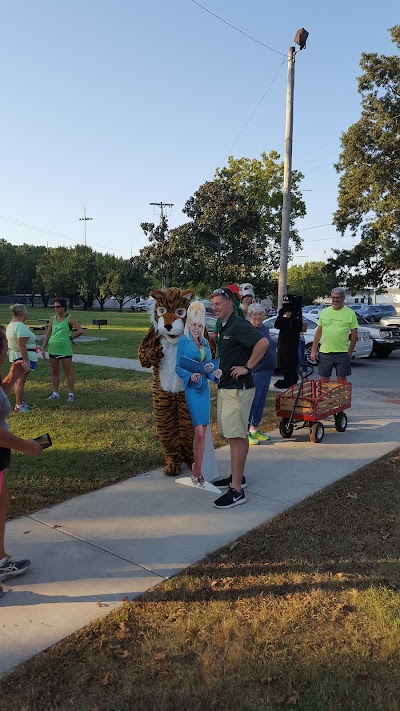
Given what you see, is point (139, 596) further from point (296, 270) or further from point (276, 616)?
point (296, 270)

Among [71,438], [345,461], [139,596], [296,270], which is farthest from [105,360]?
[296,270]

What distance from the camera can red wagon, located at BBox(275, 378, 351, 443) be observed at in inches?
242

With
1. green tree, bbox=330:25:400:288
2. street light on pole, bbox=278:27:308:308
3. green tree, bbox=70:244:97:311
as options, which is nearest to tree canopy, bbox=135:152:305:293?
green tree, bbox=330:25:400:288

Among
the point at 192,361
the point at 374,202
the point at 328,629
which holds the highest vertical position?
the point at 374,202

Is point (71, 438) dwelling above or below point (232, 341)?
below

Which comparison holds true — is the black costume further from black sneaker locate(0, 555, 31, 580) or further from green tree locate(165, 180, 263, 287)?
green tree locate(165, 180, 263, 287)

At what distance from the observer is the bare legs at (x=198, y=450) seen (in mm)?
4618

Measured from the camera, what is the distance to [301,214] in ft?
117

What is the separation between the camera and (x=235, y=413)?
426 centimetres

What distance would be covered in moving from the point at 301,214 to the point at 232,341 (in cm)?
3342

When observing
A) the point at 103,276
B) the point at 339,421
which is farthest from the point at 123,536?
the point at 103,276

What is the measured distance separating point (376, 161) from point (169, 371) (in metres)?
25.5

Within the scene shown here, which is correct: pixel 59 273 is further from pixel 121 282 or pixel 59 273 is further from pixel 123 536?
pixel 123 536

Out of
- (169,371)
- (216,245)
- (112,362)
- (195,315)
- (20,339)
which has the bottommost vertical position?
(112,362)
